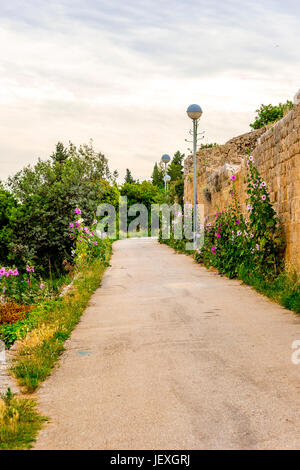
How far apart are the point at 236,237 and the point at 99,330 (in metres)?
5.10

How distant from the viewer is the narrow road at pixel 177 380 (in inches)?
113

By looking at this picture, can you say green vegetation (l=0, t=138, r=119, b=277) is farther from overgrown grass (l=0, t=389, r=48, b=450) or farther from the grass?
overgrown grass (l=0, t=389, r=48, b=450)

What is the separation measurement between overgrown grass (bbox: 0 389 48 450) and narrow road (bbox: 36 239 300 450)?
0.08 metres

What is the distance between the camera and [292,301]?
648cm

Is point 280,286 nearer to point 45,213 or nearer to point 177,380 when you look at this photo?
point 177,380

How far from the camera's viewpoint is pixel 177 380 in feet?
12.6

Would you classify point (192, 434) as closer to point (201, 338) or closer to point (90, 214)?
point (201, 338)

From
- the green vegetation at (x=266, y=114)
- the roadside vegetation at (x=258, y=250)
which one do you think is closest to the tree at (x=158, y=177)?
the green vegetation at (x=266, y=114)

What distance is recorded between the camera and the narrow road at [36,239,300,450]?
287cm

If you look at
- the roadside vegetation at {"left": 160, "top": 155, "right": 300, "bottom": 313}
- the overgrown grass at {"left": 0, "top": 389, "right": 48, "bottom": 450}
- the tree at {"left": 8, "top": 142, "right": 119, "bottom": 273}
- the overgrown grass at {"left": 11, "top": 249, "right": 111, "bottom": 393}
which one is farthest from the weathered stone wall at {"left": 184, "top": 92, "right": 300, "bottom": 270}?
the tree at {"left": 8, "top": 142, "right": 119, "bottom": 273}

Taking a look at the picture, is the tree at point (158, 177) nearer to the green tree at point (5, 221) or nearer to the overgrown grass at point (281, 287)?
the green tree at point (5, 221)

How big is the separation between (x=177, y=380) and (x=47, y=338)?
189cm

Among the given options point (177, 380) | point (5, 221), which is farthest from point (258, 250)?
point (5, 221)

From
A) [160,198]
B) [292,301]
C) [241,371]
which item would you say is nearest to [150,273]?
[292,301]
